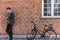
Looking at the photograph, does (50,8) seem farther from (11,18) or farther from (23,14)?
(11,18)

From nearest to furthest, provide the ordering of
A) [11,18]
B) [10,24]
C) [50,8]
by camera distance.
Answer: [10,24] < [11,18] < [50,8]

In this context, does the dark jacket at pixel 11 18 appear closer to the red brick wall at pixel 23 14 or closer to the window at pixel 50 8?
the red brick wall at pixel 23 14

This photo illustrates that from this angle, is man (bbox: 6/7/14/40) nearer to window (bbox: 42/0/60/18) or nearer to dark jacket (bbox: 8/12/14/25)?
dark jacket (bbox: 8/12/14/25)

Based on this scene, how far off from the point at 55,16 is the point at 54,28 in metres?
0.73

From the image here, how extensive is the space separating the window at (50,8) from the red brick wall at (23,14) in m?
0.33

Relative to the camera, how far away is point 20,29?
18641mm

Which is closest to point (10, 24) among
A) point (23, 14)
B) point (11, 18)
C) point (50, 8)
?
point (11, 18)

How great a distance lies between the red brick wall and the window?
334mm

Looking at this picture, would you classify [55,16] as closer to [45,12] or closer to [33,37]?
[45,12]

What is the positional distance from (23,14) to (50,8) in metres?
1.66

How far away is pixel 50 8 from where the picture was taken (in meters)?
18.9

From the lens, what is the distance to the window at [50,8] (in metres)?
18.8

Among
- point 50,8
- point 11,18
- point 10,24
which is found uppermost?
point 50,8

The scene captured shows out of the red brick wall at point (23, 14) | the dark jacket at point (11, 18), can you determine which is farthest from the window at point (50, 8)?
the dark jacket at point (11, 18)
